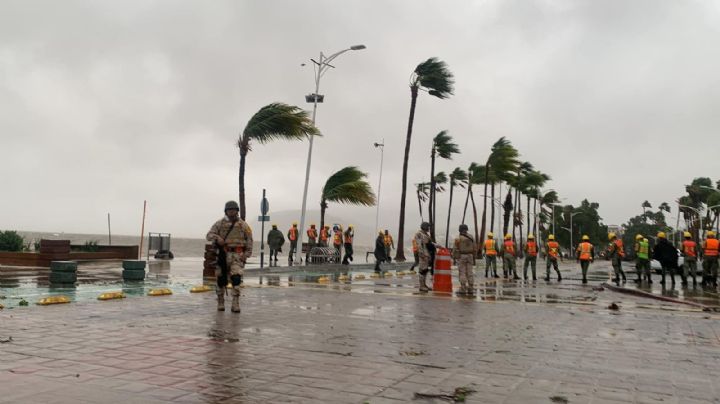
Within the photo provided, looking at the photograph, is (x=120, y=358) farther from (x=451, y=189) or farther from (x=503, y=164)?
(x=451, y=189)

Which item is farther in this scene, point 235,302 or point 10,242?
point 10,242

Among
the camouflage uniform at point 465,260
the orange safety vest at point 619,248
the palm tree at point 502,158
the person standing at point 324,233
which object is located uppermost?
the palm tree at point 502,158

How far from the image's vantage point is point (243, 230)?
31.1 feet

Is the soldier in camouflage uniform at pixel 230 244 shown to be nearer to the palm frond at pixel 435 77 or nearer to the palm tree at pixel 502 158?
the palm frond at pixel 435 77

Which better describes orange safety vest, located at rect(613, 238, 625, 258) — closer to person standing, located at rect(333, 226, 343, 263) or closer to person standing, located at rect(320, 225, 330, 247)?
person standing, located at rect(333, 226, 343, 263)

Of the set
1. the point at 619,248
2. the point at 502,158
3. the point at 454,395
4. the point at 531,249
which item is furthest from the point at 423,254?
the point at 502,158

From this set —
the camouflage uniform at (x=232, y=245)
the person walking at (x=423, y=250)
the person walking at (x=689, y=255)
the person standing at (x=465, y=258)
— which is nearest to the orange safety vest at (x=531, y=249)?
the person walking at (x=689, y=255)

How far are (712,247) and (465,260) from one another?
10.7 m

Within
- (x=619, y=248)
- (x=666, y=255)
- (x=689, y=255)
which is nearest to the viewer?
(x=689, y=255)

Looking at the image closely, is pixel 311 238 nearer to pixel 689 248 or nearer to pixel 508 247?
pixel 508 247

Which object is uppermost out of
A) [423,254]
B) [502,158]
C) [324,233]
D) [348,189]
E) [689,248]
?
[502,158]

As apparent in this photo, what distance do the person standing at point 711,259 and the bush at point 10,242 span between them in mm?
25796

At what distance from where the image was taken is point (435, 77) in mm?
37688

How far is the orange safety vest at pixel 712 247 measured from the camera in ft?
62.0
